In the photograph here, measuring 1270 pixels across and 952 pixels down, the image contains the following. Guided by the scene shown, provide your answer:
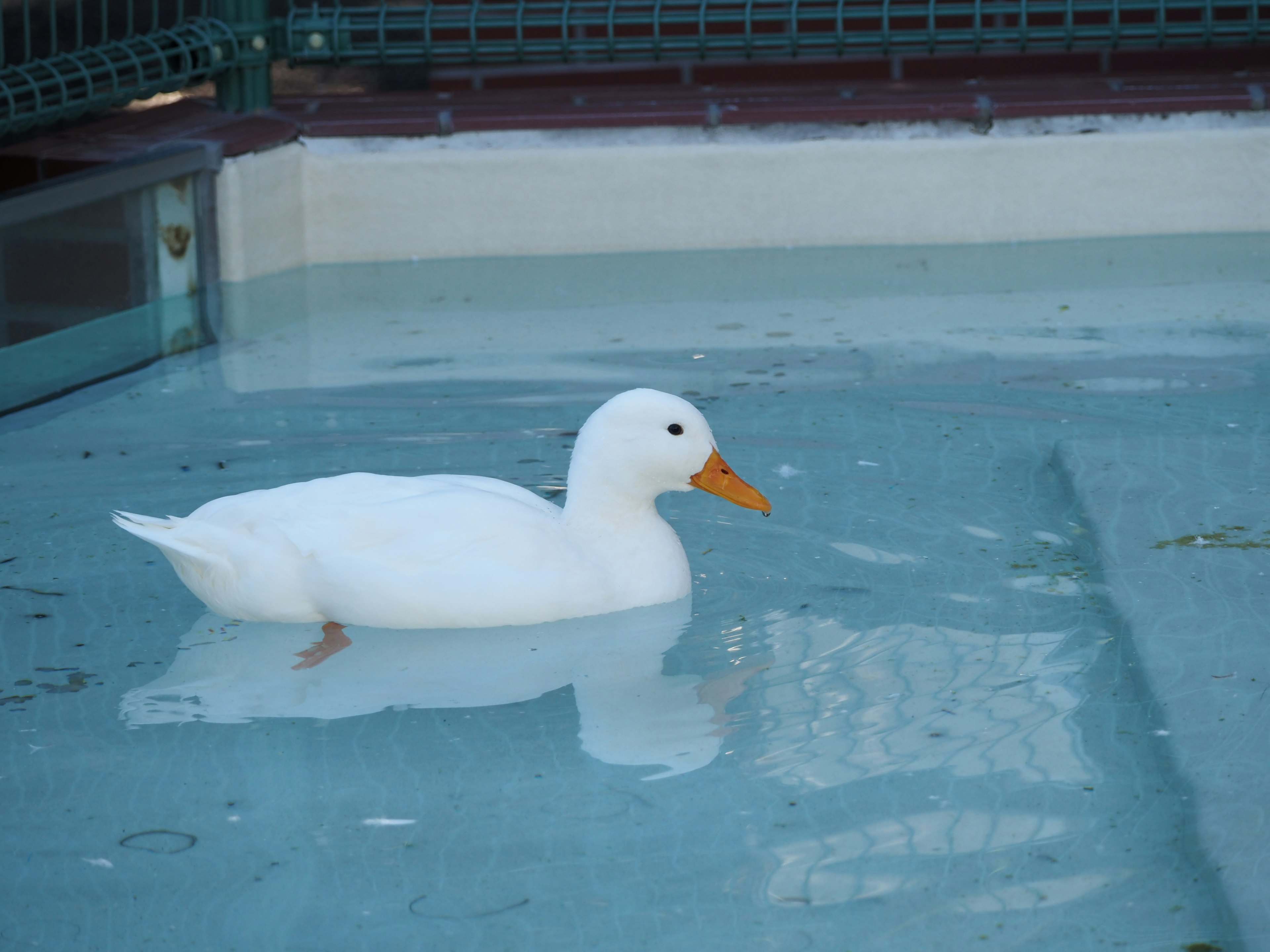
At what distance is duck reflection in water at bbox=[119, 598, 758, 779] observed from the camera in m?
3.24

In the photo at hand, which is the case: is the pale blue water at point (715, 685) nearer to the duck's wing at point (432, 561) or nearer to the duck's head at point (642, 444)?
the duck's wing at point (432, 561)

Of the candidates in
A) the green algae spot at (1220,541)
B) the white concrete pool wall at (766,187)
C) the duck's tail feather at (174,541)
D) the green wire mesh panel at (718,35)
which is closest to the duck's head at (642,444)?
the duck's tail feather at (174,541)

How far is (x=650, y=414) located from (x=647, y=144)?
3579 millimetres

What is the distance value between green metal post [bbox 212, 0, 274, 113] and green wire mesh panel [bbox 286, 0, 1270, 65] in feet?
0.49

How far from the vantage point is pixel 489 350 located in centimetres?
582

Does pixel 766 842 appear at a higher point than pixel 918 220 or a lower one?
lower

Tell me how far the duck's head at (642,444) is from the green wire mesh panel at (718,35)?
12.3 ft

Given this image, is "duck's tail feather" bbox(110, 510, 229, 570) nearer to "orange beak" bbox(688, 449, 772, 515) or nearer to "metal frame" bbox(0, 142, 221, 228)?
"orange beak" bbox(688, 449, 772, 515)

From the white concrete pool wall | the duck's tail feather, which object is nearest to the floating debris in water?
the duck's tail feather

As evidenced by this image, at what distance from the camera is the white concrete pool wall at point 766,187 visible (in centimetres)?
693

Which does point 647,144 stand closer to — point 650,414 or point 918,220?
point 918,220

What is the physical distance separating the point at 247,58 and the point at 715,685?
4493 mm

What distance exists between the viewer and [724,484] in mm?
3729

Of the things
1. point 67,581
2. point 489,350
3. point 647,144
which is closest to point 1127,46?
point 647,144
